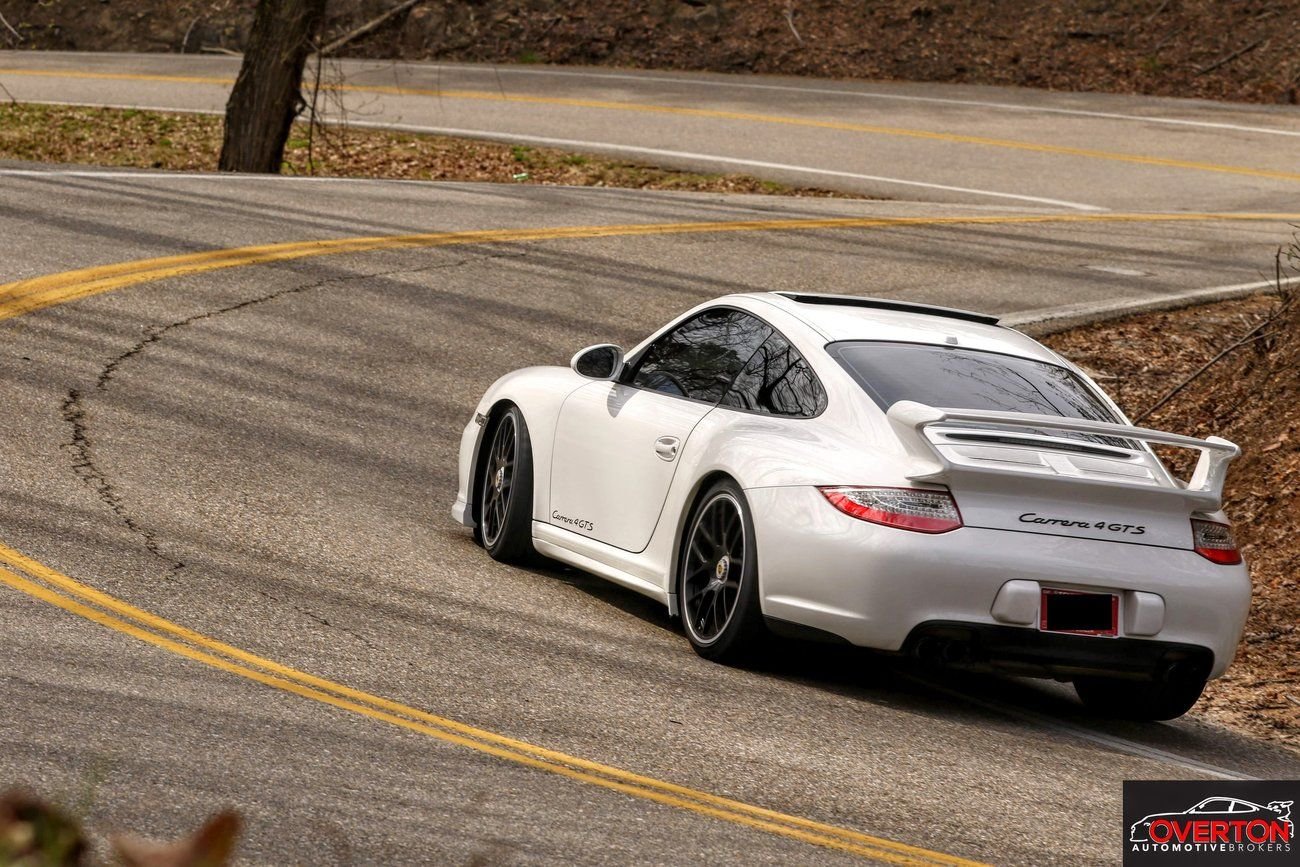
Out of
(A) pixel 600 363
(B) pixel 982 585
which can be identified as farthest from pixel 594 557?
(B) pixel 982 585

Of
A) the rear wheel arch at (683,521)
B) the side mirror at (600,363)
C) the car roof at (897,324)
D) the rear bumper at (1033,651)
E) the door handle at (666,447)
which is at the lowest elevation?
the rear bumper at (1033,651)

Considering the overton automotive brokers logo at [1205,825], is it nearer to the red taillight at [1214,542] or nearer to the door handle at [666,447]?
the red taillight at [1214,542]

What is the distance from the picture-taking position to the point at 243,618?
633 cm

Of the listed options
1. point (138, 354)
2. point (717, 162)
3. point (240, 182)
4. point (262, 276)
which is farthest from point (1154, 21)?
point (138, 354)

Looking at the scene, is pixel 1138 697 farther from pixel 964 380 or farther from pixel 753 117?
pixel 753 117

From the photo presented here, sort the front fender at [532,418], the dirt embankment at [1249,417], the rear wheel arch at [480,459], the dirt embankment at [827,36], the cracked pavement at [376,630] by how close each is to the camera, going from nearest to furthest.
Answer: the cracked pavement at [376,630], the dirt embankment at [1249,417], the front fender at [532,418], the rear wheel arch at [480,459], the dirt embankment at [827,36]

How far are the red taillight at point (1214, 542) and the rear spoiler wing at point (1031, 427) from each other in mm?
70

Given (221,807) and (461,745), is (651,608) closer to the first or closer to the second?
(461,745)

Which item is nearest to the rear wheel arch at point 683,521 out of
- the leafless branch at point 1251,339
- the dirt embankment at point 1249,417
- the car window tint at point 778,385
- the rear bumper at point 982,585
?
the car window tint at point 778,385

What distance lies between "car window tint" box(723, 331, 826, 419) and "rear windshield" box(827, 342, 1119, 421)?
0.16 m

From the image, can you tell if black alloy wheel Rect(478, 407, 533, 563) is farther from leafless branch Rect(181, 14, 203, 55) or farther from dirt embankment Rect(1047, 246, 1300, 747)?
leafless branch Rect(181, 14, 203, 55)

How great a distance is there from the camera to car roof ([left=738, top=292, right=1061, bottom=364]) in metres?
7.29

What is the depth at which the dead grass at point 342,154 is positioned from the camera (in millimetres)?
20969

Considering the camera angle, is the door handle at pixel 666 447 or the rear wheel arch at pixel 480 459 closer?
the door handle at pixel 666 447
